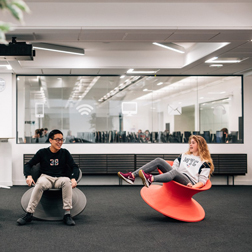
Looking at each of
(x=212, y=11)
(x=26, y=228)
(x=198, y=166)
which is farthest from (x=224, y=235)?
(x=212, y=11)

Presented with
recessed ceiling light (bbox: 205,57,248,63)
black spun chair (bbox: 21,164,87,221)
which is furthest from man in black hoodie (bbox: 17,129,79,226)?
recessed ceiling light (bbox: 205,57,248,63)

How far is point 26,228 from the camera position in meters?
4.07

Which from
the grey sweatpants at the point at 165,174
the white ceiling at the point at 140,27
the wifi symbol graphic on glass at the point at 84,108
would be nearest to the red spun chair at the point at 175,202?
the grey sweatpants at the point at 165,174

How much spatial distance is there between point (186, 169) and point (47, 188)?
185cm

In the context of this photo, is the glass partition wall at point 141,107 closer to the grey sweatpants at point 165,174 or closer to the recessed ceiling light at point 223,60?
the recessed ceiling light at point 223,60

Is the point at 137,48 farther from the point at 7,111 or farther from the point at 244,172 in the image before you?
the point at 244,172

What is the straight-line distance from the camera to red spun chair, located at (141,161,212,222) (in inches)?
174

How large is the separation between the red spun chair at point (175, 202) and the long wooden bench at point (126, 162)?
10.7 feet

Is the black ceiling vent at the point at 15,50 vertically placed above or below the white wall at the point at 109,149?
above

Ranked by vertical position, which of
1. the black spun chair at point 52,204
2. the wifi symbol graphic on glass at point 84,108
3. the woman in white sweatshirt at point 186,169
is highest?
the wifi symbol graphic on glass at point 84,108

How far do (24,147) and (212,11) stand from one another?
5.29 metres

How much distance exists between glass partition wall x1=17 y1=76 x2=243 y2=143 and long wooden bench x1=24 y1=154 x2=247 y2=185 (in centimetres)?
51

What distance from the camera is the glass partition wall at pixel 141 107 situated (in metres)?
8.30

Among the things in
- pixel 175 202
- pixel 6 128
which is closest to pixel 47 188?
pixel 175 202
